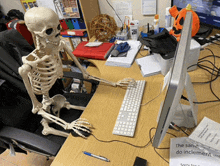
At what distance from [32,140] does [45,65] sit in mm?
444

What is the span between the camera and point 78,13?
1791 mm

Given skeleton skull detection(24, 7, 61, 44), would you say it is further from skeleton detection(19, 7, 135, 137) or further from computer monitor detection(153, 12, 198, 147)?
computer monitor detection(153, 12, 198, 147)

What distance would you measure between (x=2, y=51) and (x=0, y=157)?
50.7 inches

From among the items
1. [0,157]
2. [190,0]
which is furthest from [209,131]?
[0,157]

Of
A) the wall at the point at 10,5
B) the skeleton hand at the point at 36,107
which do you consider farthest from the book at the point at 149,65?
the wall at the point at 10,5

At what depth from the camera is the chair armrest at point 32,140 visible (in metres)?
0.93

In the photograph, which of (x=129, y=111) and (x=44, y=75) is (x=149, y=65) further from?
(x=44, y=75)

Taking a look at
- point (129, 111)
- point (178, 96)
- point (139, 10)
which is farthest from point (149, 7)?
point (178, 96)

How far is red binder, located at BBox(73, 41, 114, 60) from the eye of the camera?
1.51 meters

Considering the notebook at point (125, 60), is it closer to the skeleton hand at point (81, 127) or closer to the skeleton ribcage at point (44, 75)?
the skeleton ribcage at point (44, 75)

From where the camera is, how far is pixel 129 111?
1020 millimetres

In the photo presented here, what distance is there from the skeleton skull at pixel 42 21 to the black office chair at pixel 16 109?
0.40m

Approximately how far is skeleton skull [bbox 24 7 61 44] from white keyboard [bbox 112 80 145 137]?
60cm

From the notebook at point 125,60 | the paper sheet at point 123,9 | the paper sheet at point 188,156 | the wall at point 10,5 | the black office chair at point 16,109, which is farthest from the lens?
the wall at point 10,5
